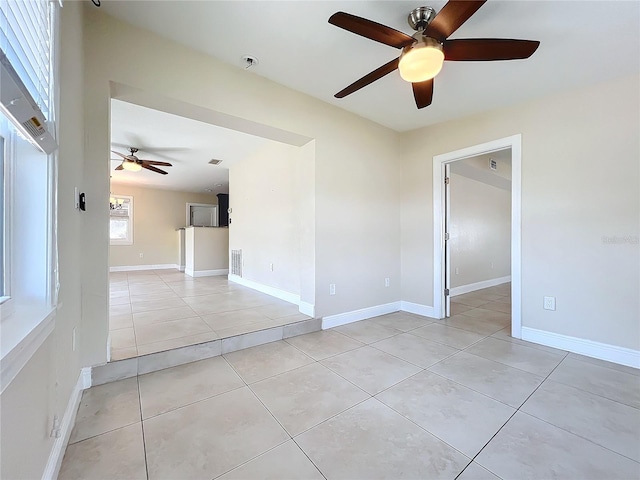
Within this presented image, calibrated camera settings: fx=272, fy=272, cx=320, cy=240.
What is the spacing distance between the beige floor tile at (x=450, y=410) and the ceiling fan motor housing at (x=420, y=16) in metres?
2.35

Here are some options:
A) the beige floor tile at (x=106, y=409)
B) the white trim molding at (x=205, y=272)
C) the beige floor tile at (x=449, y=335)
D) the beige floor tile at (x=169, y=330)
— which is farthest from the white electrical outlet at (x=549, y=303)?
the white trim molding at (x=205, y=272)

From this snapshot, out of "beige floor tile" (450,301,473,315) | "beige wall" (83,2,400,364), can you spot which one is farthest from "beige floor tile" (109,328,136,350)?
"beige floor tile" (450,301,473,315)

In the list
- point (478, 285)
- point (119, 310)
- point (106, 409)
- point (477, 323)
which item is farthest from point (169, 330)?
point (478, 285)

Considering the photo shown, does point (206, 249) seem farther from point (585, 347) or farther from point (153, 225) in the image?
point (585, 347)

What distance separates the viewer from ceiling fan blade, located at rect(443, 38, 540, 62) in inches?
61.1

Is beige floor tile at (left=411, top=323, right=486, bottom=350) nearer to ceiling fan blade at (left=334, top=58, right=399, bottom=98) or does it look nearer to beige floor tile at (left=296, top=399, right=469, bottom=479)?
Result: beige floor tile at (left=296, top=399, right=469, bottom=479)

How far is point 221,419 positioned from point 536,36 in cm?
328

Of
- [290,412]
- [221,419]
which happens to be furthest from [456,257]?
[221,419]

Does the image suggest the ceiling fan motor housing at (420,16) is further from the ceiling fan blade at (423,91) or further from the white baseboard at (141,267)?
the white baseboard at (141,267)

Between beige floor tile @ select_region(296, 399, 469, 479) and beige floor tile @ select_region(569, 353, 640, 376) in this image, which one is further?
beige floor tile @ select_region(569, 353, 640, 376)

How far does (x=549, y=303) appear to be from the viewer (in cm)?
267

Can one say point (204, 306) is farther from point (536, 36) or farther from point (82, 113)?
point (536, 36)

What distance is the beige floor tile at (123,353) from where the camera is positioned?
1995 millimetres

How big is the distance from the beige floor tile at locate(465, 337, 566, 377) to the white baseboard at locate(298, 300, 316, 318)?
1533 millimetres
